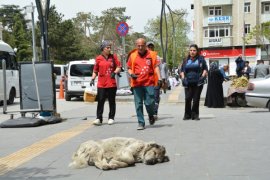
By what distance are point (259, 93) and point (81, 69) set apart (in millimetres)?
11553

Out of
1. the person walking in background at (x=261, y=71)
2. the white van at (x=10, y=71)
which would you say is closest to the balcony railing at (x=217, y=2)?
the person walking in background at (x=261, y=71)

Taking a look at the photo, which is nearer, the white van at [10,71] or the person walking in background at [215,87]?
the person walking in background at [215,87]

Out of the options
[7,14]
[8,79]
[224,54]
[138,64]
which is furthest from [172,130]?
[7,14]

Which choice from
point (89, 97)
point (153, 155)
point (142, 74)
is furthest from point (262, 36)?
point (153, 155)

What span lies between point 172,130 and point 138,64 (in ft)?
4.55

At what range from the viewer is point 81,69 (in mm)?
24109

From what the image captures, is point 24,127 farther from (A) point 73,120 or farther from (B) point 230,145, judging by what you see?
(B) point 230,145

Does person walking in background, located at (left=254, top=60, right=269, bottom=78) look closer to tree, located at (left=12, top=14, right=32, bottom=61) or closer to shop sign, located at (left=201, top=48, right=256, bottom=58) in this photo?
shop sign, located at (left=201, top=48, right=256, bottom=58)

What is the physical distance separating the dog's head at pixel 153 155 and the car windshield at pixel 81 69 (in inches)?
695

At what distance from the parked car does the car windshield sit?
10.9m

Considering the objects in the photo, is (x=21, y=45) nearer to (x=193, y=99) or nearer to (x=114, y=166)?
(x=193, y=99)

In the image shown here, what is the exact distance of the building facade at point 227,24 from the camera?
72.2 metres

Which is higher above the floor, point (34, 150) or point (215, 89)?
point (215, 89)

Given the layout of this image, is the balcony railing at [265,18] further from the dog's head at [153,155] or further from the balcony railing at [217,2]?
the dog's head at [153,155]
